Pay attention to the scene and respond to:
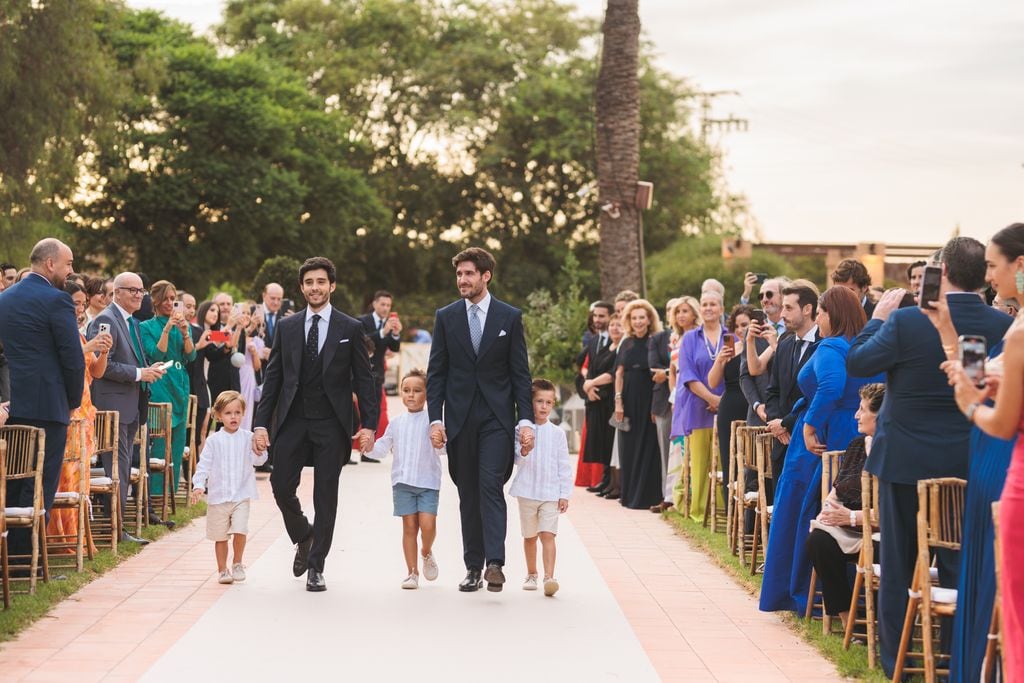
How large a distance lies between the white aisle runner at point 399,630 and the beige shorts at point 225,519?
380 mm

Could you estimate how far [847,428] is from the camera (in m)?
9.21

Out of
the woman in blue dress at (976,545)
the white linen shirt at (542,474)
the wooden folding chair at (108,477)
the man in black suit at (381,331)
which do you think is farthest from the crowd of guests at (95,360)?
the woman in blue dress at (976,545)

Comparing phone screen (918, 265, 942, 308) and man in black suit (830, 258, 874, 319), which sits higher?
man in black suit (830, 258, 874, 319)

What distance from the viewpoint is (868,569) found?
311 inches

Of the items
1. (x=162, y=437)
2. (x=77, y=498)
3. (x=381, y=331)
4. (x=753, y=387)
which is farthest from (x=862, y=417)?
(x=381, y=331)

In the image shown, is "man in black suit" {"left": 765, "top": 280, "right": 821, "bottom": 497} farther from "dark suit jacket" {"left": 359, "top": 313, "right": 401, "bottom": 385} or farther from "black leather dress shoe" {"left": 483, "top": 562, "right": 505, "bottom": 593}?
"dark suit jacket" {"left": 359, "top": 313, "right": 401, "bottom": 385}

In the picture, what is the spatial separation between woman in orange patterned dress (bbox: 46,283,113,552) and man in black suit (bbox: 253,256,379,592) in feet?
4.74

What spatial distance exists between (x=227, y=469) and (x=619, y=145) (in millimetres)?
12450

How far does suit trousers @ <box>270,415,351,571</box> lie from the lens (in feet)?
32.2

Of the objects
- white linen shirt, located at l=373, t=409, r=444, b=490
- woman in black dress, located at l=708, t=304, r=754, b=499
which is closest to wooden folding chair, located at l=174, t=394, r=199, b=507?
white linen shirt, located at l=373, t=409, r=444, b=490

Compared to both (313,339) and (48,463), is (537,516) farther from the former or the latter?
(48,463)

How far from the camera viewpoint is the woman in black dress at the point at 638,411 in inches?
612

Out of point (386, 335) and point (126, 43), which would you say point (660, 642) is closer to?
point (386, 335)

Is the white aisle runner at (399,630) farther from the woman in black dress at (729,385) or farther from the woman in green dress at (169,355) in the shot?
the woman in green dress at (169,355)
